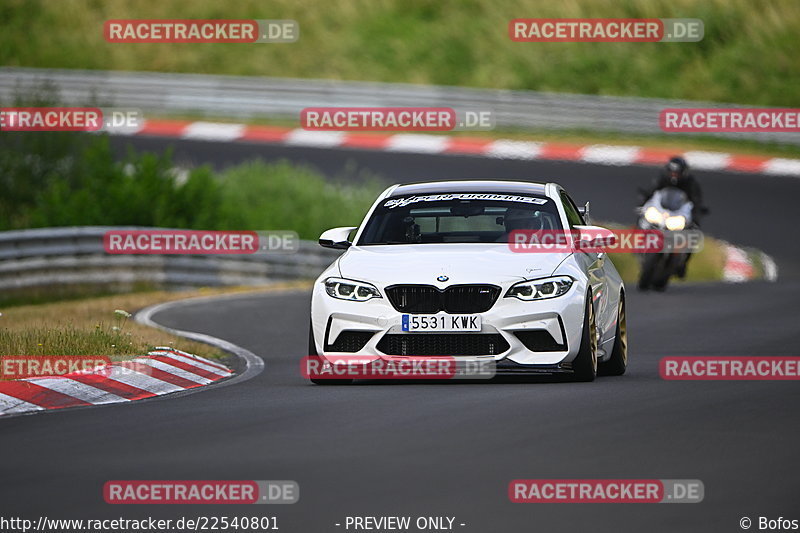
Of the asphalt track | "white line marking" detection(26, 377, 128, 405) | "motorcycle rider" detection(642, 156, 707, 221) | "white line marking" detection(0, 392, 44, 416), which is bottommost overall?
the asphalt track

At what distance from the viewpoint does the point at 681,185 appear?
21781 millimetres

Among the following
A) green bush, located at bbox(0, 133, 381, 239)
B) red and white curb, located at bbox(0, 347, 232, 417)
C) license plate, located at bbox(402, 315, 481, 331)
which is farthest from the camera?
green bush, located at bbox(0, 133, 381, 239)

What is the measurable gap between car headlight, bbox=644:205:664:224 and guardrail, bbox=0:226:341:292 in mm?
4352

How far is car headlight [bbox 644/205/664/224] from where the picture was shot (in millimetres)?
21547

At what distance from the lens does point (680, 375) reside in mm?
12672

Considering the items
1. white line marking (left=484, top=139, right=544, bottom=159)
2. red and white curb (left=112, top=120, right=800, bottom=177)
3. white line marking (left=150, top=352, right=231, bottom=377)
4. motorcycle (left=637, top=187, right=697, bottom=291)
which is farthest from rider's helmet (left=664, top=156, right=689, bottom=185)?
white line marking (left=484, top=139, right=544, bottom=159)

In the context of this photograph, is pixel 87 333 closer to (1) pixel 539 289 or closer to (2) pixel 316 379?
(2) pixel 316 379

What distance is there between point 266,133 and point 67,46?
10158mm

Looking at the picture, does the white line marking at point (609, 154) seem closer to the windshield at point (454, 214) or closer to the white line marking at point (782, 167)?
the white line marking at point (782, 167)

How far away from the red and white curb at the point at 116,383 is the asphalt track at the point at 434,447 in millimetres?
427

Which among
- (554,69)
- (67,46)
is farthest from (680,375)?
(67,46)

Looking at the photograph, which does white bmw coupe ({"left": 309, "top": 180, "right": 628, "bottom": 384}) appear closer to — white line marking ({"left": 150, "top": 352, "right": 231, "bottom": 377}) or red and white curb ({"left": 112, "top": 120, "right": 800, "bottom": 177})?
white line marking ({"left": 150, "top": 352, "right": 231, "bottom": 377})

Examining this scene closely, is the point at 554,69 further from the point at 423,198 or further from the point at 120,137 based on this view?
the point at 423,198

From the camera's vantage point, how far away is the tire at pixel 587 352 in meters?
11.7
